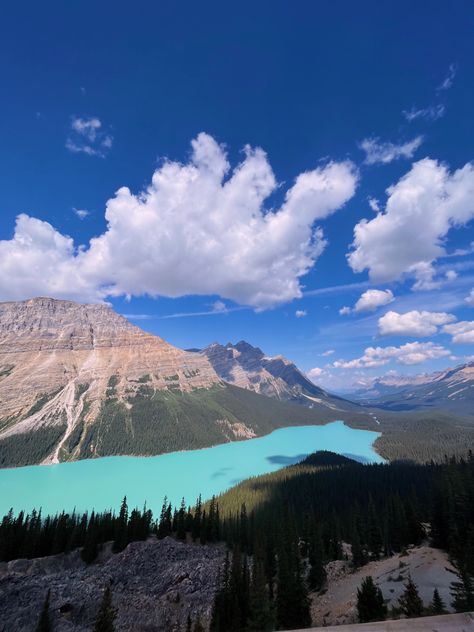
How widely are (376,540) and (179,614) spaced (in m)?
42.7

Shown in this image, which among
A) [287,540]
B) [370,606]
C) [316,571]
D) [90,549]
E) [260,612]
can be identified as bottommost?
[316,571]

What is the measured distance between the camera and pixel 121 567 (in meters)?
57.8

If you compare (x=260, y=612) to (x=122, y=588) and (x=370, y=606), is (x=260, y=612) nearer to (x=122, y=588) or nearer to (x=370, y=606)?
(x=370, y=606)

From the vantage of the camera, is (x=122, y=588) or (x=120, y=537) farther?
(x=120, y=537)

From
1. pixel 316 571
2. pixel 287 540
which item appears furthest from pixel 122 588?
pixel 316 571

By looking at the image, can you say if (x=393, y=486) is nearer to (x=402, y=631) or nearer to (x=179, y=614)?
(x=179, y=614)

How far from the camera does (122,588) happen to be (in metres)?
51.3

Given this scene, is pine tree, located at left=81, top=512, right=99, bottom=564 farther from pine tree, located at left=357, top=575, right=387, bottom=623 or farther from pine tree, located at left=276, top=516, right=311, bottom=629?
pine tree, located at left=357, top=575, right=387, bottom=623

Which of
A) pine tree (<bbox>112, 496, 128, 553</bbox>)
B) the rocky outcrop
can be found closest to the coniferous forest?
pine tree (<bbox>112, 496, 128, 553</bbox>)

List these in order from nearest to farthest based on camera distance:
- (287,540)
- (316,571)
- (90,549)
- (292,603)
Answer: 1. (292,603)
2. (316,571)
3. (287,540)
4. (90,549)

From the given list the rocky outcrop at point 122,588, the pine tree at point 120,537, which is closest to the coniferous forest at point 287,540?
the pine tree at point 120,537

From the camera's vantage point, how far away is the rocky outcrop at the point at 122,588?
144 feet

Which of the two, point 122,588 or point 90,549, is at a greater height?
point 90,549

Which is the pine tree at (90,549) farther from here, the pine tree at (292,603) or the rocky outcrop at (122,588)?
the pine tree at (292,603)
